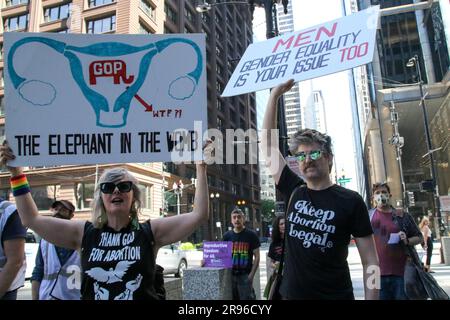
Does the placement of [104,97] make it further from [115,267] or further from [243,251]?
[243,251]

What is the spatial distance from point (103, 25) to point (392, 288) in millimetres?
39384

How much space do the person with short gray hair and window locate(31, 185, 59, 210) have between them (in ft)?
127

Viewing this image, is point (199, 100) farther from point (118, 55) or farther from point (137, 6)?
point (137, 6)

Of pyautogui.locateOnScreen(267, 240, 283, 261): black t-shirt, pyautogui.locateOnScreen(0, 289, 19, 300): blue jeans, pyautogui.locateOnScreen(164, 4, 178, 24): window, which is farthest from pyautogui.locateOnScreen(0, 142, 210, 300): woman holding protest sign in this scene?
pyautogui.locateOnScreen(164, 4, 178, 24): window

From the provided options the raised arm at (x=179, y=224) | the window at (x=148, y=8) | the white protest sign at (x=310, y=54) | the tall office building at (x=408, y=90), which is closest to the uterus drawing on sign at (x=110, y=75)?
the white protest sign at (x=310, y=54)

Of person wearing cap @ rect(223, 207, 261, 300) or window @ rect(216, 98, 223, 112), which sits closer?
person wearing cap @ rect(223, 207, 261, 300)

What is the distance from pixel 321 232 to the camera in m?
2.53

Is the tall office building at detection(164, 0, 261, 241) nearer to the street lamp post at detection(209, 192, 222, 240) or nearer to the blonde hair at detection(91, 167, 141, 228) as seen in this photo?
the street lamp post at detection(209, 192, 222, 240)

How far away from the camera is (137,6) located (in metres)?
38.6

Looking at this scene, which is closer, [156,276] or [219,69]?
[156,276]

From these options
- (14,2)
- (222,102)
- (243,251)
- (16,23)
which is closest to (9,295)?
(243,251)

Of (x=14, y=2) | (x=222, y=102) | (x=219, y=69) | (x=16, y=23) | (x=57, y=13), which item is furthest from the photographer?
(x=222, y=102)

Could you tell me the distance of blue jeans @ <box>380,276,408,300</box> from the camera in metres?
4.56

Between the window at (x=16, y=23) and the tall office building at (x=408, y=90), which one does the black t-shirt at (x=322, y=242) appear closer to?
the tall office building at (x=408, y=90)
